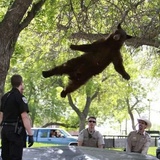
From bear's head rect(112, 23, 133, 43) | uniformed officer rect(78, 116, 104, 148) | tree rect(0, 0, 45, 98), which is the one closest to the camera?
bear's head rect(112, 23, 133, 43)

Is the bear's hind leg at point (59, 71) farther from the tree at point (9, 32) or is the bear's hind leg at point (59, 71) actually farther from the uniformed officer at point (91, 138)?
the uniformed officer at point (91, 138)

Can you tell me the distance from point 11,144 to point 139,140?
2.79 m

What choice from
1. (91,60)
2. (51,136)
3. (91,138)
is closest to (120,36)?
(91,60)

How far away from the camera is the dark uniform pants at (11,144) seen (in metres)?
4.99

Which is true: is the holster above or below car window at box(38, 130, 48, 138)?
below

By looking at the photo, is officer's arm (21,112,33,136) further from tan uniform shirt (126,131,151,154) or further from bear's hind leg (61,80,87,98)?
tan uniform shirt (126,131,151,154)

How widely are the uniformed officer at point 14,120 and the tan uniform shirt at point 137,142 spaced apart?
8.34 ft

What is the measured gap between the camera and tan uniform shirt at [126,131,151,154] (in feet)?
23.6

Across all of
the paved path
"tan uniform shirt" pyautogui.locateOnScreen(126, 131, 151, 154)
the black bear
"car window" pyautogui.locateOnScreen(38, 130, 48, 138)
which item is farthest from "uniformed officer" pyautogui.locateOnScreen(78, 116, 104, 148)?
"car window" pyautogui.locateOnScreen(38, 130, 48, 138)

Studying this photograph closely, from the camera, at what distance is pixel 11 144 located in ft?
16.9

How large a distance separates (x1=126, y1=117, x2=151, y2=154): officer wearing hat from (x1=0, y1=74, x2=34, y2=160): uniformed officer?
100 inches

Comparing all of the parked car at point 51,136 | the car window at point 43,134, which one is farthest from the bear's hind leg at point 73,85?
the car window at point 43,134

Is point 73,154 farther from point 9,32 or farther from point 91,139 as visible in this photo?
point 91,139

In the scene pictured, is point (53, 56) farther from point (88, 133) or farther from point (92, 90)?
point (92, 90)
